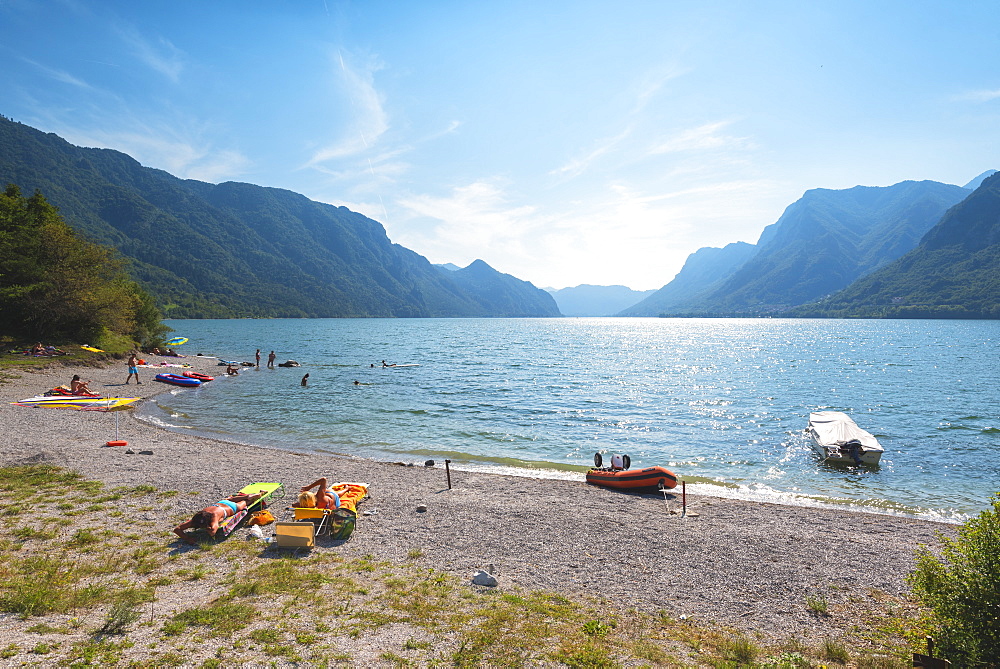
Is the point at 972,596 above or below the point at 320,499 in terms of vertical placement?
above

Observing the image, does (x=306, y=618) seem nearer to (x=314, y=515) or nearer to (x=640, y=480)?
(x=314, y=515)

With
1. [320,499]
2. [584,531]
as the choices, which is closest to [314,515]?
[320,499]

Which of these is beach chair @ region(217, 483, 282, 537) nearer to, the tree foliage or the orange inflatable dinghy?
the orange inflatable dinghy

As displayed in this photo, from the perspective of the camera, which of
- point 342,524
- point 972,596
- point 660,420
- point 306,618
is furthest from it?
point 660,420

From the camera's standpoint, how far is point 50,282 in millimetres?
43000

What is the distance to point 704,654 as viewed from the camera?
7516 mm

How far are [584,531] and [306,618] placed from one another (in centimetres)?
852

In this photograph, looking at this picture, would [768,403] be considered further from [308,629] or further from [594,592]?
[308,629]

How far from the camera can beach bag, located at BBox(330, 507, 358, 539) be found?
12500 mm

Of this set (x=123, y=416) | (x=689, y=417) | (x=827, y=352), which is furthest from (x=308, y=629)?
(x=827, y=352)

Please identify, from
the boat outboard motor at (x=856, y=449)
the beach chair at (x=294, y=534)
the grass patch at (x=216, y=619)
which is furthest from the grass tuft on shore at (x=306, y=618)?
the boat outboard motor at (x=856, y=449)

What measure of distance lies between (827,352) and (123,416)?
4141 inches

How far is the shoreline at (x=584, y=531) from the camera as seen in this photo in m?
10.2

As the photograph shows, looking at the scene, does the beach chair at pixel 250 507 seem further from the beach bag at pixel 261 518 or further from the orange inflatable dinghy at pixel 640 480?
the orange inflatable dinghy at pixel 640 480
